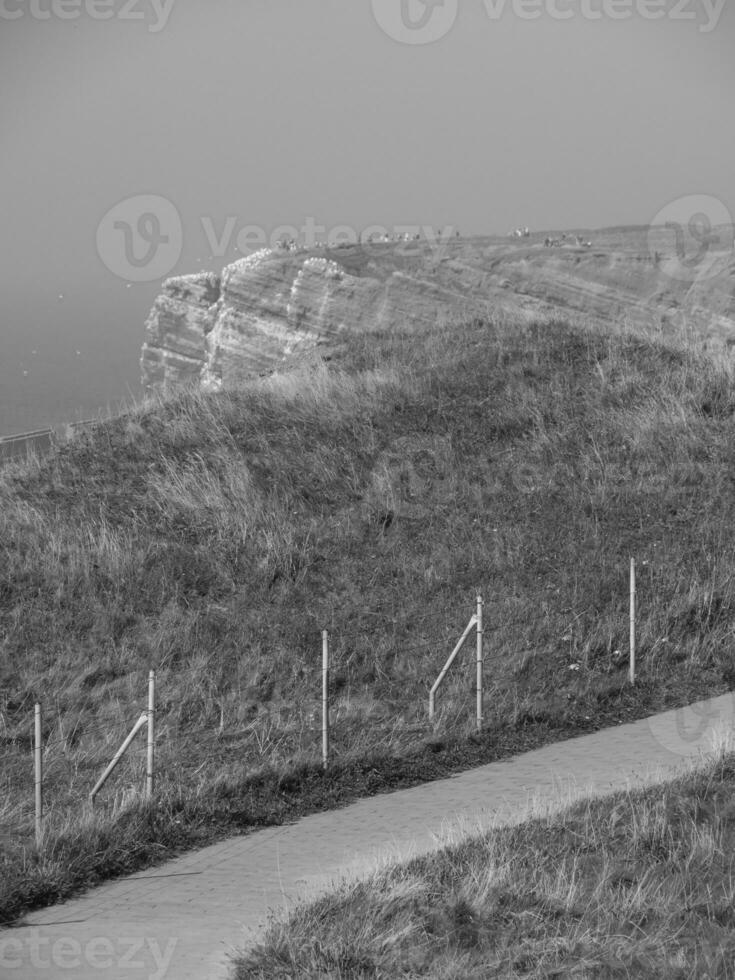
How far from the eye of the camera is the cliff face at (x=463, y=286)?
1503 inches

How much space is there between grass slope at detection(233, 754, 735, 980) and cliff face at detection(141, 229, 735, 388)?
27531 mm

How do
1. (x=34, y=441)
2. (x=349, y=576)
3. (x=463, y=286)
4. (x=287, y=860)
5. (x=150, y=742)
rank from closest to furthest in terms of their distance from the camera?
1. (x=287, y=860)
2. (x=150, y=742)
3. (x=349, y=576)
4. (x=34, y=441)
5. (x=463, y=286)

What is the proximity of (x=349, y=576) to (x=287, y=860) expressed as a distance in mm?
7152

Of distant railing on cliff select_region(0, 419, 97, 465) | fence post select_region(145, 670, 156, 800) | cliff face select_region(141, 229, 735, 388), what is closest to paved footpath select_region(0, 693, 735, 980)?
fence post select_region(145, 670, 156, 800)

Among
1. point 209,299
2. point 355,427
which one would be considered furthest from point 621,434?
point 209,299

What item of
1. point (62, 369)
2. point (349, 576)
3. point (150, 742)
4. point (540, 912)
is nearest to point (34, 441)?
point (349, 576)

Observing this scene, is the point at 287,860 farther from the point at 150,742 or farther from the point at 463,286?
the point at 463,286

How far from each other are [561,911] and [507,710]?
5036mm

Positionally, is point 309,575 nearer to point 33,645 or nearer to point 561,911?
point 33,645

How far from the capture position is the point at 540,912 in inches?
276

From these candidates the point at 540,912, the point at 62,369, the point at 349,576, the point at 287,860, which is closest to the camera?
the point at 540,912

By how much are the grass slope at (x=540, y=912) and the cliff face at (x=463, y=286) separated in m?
27.5

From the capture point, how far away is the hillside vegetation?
35.8ft

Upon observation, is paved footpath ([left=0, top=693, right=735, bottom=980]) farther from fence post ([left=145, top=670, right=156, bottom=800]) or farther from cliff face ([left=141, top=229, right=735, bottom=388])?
cliff face ([left=141, top=229, right=735, bottom=388])
